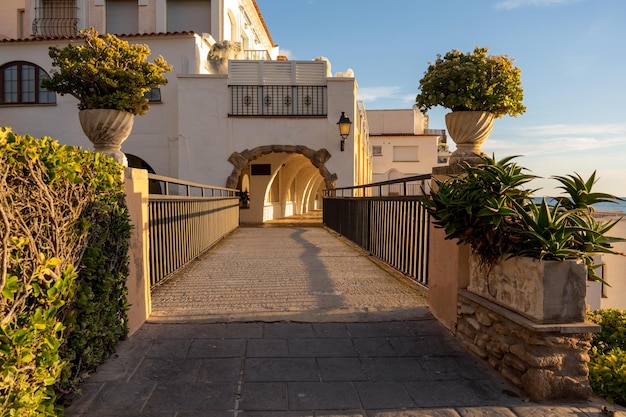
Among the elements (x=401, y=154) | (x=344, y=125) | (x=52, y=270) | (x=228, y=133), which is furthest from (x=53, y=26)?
(x=401, y=154)

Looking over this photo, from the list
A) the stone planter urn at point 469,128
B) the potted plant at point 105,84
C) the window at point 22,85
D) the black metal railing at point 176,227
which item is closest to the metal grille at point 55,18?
the window at point 22,85

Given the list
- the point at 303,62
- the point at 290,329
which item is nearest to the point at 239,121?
the point at 303,62

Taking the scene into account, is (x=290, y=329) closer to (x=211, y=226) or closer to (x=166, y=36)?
(x=211, y=226)

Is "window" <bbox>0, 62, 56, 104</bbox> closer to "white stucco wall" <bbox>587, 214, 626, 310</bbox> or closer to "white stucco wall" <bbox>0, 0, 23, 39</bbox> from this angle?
"white stucco wall" <bbox>0, 0, 23, 39</bbox>

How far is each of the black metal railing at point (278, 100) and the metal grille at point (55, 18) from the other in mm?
7887

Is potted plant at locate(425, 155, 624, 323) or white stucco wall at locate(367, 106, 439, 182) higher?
white stucco wall at locate(367, 106, 439, 182)

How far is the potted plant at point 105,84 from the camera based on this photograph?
650 centimetres

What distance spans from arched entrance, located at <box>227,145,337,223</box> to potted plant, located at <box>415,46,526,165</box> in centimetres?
1109

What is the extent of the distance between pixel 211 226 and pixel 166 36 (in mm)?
9210

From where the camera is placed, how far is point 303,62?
1586 cm

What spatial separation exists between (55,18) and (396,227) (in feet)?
60.8

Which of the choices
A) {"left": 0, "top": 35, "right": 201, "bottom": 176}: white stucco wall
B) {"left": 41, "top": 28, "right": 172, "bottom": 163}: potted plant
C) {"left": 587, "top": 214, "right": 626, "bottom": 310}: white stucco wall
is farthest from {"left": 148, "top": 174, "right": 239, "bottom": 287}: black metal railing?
{"left": 587, "top": 214, "right": 626, "bottom": 310}: white stucco wall

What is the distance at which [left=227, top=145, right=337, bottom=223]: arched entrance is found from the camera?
51.9 feet

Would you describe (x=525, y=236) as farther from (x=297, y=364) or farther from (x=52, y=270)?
(x=52, y=270)
